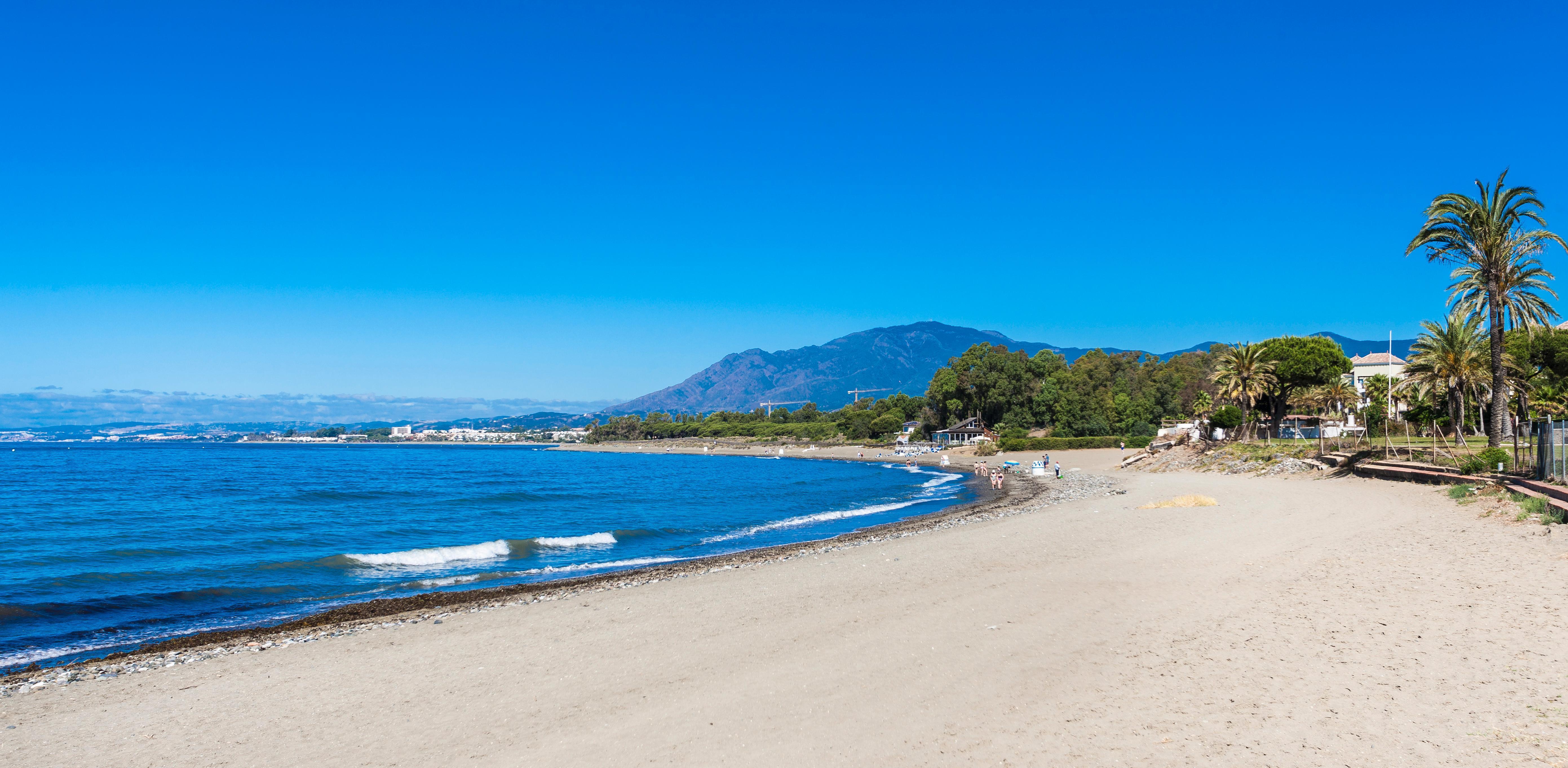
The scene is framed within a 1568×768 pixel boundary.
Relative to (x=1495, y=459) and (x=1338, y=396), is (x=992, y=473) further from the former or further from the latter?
(x=1495, y=459)

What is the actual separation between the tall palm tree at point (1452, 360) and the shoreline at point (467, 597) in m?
21.2

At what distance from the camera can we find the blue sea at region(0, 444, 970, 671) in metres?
15.2

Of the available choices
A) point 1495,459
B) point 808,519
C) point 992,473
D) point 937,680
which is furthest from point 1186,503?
point 992,473

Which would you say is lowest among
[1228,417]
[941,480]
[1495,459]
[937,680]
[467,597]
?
[941,480]

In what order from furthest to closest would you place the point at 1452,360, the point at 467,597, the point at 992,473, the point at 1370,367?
the point at 1370,367 → the point at 992,473 → the point at 1452,360 → the point at 467,597

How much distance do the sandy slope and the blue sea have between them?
5.34 m

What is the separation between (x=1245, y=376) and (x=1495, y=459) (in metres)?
32.1

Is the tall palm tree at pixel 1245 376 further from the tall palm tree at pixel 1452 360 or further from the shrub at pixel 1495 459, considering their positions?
the shrub at pixel 1495 459

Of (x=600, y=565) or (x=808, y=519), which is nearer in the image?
(x=600, y=565)

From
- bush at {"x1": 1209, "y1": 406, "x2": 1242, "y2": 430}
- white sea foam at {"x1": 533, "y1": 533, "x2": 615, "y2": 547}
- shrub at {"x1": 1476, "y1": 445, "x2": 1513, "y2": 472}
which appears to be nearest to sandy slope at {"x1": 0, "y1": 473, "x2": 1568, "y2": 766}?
shrub at {"x1": 1476, "y1": 445, "x2": 1513, "y2": 472}

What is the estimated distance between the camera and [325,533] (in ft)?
87.9

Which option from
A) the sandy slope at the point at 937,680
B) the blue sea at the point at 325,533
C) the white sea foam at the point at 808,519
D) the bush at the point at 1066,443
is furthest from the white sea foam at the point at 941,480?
the sandy slope at the point at 937,680

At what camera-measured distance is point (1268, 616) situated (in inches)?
376

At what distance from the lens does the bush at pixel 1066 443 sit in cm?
7425
